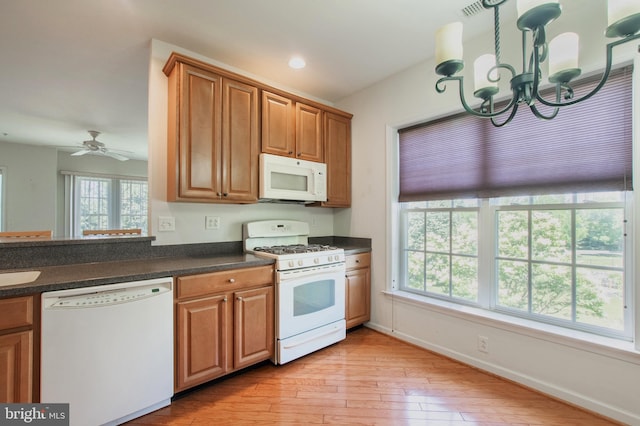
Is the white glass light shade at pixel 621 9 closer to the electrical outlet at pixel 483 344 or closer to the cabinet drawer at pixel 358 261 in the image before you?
the electrical outlet at pixel 483 344

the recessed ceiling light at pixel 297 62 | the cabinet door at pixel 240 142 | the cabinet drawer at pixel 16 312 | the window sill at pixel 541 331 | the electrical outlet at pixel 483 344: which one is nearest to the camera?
the cabinet drawer at pixel 16 312

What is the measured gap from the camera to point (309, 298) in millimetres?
2395

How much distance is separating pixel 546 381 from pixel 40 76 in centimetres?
496

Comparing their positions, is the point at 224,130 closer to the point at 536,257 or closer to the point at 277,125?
the point at 277,125

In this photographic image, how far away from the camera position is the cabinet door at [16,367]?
4.27 feet

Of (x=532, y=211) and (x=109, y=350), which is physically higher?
(x=532, y=211)

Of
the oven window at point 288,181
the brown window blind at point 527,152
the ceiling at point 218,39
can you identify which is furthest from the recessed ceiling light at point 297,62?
the brown window blind at point 527,152

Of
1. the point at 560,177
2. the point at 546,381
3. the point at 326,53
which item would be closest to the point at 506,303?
the point at 546,381

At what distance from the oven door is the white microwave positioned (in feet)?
2.35

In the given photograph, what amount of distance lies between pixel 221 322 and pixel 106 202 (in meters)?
5.66

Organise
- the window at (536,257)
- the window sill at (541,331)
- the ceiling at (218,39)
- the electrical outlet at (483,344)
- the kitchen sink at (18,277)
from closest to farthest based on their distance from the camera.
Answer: the kitchen sink at (18,277), the window sill at (541,331), the window at (536,257), the ceiling at (218,39), the electrical outlet at (483,344)

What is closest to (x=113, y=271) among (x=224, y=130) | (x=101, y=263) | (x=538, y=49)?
(x=101, y=263)

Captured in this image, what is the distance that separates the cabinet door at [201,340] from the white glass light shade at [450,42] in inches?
74.4

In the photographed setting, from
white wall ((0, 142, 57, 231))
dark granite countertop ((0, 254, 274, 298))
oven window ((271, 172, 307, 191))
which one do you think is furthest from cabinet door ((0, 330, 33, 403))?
white wall ((0, 142, 57, 231))
